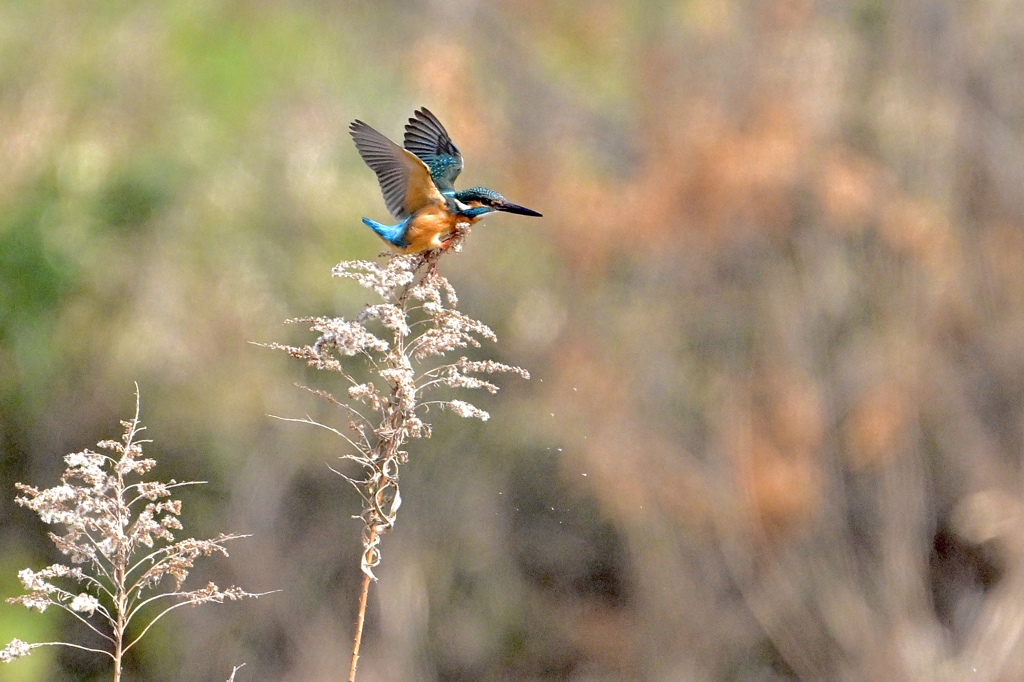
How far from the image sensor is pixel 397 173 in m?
3.38

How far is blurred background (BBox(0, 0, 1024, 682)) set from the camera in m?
7.71

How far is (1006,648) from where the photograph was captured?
747cm

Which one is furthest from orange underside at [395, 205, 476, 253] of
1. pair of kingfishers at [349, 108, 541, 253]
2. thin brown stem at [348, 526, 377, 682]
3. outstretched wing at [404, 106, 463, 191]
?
thin brown stem at [348, 526, 377, 682]

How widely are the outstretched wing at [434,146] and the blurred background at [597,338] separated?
14.4 feet

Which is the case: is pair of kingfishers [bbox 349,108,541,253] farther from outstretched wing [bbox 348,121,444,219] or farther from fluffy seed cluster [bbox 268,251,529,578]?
fluffy seed cluster [bbox 268,251,529,578]

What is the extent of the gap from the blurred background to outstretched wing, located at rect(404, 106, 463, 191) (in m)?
4.38

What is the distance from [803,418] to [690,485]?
936 mm

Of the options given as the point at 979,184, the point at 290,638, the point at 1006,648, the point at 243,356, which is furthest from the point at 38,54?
the point at 1006,648

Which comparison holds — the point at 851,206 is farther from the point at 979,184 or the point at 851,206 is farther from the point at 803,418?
the point at 803,418

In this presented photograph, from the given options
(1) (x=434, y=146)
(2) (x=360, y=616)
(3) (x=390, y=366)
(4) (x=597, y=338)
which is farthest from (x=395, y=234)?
(4) (x=597, y=338)

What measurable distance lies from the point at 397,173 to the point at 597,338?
5425mm

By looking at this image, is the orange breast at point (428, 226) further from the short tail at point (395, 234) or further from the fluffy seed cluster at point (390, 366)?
the fluffy seed cluster at point (390, 366)

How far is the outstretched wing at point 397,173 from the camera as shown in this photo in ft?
10.5

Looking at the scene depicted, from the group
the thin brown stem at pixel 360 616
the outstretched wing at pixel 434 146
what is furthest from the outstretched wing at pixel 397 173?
the thin brown stem at pixel 360 616
